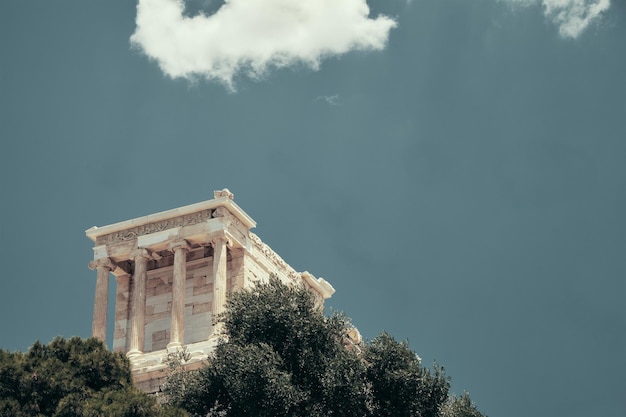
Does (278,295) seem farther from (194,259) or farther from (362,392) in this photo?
(194,259)

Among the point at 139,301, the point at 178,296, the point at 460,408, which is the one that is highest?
the point at 139,301

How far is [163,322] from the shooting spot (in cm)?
3812

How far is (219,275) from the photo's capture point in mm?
36094

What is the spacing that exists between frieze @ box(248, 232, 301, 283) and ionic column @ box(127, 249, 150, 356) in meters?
3.64

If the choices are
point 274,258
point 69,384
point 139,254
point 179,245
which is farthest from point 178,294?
point 69,384

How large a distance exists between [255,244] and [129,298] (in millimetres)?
4674

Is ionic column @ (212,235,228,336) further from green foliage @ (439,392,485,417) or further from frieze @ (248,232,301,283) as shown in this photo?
green foliage @ (439,392,485,417)

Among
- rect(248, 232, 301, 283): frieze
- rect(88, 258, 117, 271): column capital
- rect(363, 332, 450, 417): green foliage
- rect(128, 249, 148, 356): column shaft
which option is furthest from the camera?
rect(248, 232, 301, 283): frieze

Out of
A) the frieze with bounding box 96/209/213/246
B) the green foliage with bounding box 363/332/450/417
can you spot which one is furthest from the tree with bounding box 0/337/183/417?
the frieze with bounding box 96/209/213/246

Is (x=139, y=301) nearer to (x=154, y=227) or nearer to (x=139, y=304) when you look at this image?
(x=139, y=304)

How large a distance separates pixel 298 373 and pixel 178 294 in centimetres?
959

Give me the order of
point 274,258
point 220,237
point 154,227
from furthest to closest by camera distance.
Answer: point 274,258 < point 154,227 < point 220,237

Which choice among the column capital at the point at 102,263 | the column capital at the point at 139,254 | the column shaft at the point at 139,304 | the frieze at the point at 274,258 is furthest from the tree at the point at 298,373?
the column capital at the point at 102,263

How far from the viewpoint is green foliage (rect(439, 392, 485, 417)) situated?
29.2m
